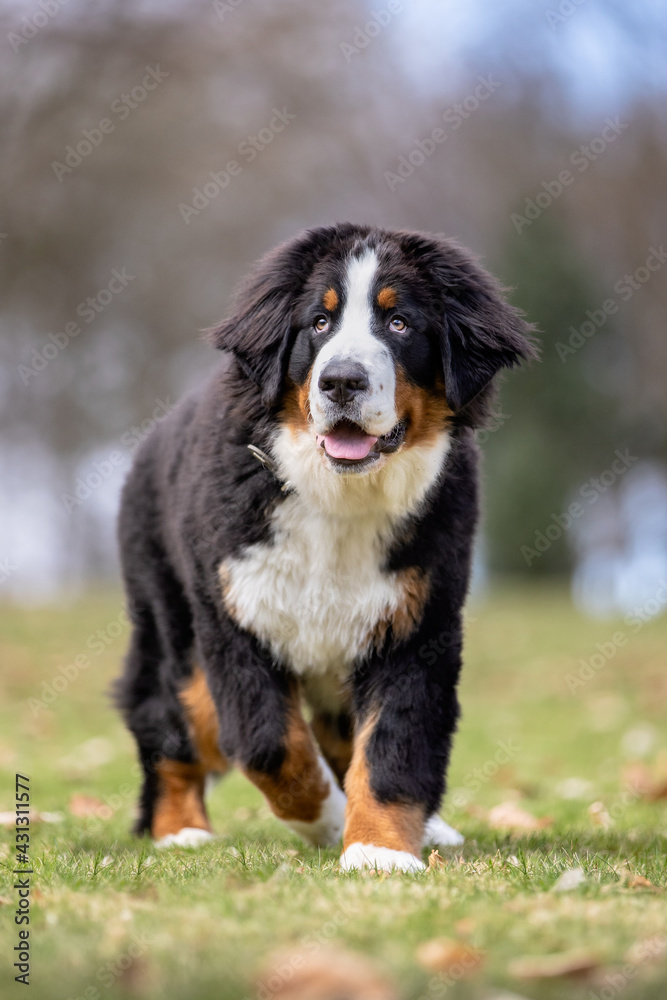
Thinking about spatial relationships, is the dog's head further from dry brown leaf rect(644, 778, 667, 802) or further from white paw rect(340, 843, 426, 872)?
dry brown leaf rect(644, 778, 667, 802)

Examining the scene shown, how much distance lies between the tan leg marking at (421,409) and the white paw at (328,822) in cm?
121

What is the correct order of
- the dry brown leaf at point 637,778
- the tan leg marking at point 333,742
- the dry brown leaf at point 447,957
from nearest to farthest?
1. the dry brown leaf at point 447,957
2. the tan leg marking at point 333,742
3. the dry brown leaf at point 637,778

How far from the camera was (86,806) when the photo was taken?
5941 millimetres

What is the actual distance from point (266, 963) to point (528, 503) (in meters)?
17.3

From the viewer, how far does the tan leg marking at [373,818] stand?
3.89m

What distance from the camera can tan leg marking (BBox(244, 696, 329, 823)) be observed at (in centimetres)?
414

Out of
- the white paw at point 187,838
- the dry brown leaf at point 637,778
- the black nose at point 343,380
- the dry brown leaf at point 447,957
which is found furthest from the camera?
the dry brown leaf at point 637,778

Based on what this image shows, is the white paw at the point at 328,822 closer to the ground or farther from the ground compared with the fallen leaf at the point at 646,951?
closer to the ground

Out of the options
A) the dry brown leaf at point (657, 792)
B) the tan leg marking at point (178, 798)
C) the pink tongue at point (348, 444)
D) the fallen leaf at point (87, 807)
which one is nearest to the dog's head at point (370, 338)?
the pink tongue at point (348, 444)

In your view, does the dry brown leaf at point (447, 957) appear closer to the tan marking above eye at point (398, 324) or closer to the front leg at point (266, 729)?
the front leg at point (266, 729)

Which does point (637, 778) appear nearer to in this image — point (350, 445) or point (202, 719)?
point (202, 719)

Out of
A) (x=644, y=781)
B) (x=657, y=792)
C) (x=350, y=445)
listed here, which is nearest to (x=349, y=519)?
(x=350, y=445)

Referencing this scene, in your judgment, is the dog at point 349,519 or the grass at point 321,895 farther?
the dog at point 349,519

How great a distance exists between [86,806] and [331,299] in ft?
10.3
